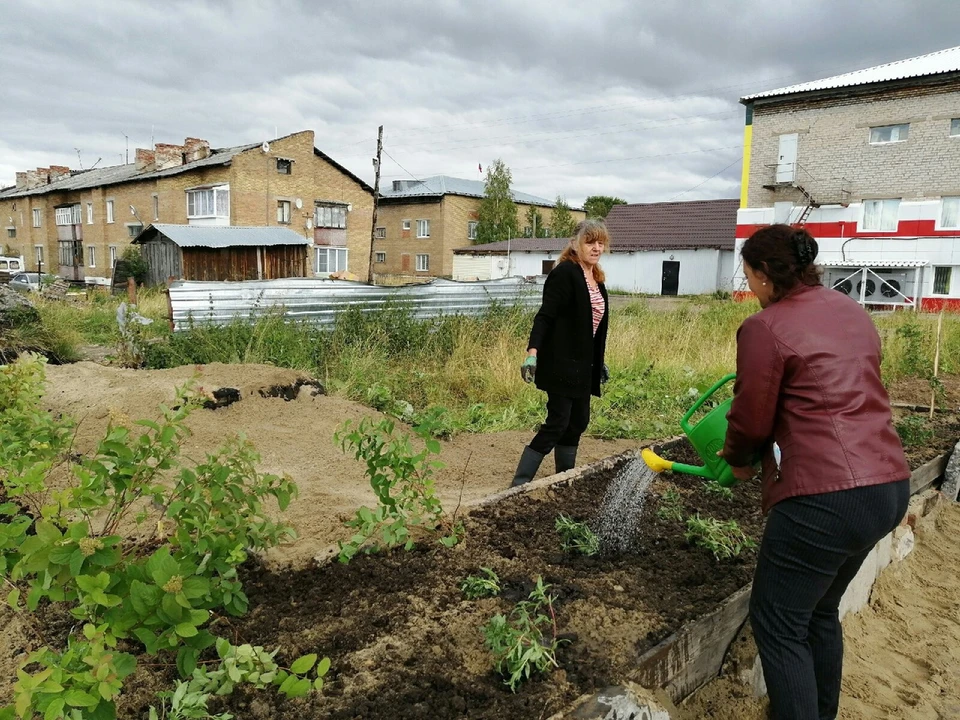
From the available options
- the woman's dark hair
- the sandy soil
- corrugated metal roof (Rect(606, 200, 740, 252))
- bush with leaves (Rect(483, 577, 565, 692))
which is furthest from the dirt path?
corrugated metal roof (Rect(606, 200, 740, 252))

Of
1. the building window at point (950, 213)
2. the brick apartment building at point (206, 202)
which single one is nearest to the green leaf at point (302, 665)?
Answer: the building window at point (950, 213)

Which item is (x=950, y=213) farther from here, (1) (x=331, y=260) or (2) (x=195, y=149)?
(2) (x=195, y=149)

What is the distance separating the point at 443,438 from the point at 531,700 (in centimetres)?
400

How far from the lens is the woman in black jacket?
3943mm

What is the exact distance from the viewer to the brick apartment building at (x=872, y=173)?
22.2 m

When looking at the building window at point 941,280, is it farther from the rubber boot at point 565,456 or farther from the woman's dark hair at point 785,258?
the woman's dark hair at point 785,258

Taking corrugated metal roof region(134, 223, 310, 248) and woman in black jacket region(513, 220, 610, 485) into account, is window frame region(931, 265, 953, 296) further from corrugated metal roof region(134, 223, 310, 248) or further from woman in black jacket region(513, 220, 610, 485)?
corrugated metal roof region(134, 223, 310, 248)

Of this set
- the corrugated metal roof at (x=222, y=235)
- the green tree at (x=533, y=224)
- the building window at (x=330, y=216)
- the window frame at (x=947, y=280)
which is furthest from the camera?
the green tree at (x=533, y=224)

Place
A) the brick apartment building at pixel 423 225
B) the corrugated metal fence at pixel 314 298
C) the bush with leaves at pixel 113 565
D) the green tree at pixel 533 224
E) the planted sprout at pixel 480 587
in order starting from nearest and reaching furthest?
the bush with leaves at pixel 113 565 → the planted sprout at pixel 480 587 → the corrugated metal fence at pixel 314 298 → the brick apartment building at pixel 423 225 → the green tree at pixel 533 224

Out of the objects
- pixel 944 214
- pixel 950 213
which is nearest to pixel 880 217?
pixel 944 214

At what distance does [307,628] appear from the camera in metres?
2.41

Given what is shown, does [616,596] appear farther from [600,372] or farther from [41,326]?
[41,326]

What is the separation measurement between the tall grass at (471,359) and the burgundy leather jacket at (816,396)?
392cm

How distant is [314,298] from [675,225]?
29.0 m
